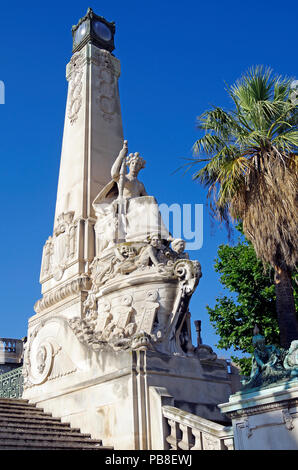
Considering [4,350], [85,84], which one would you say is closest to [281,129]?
[85,84]

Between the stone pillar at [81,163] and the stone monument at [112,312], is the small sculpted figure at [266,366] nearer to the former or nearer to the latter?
the stone monument at [112,312]

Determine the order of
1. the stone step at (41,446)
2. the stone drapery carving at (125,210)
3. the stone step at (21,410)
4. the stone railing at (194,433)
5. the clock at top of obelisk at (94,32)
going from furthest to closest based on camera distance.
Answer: the clock at top of obelisk at (94,32), the stone drapery carving at (125,210), the stone step at (21,410), the stone step at (41,446), the stone railing at (194,433)

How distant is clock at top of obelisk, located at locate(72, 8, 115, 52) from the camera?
21.7 m

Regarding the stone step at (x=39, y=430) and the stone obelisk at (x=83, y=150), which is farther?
the stone obelisk at (x=83, y=150)

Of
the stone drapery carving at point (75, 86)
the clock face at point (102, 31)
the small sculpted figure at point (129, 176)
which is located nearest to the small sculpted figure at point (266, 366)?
the small sculpted figure at point (129, 176)

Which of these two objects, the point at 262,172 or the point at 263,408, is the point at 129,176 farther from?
the point at 263,408

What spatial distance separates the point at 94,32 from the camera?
2175cm

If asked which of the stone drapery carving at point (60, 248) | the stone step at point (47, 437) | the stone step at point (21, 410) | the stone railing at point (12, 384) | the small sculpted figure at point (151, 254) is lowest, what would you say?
the stone step at point (47, 437)

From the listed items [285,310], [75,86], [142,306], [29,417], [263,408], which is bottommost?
[263,408]

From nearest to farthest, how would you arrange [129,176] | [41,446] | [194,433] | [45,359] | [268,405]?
1. [268,405]
2. [194,433]
3. [41,446]
4. [45,359]
5. [129,176]

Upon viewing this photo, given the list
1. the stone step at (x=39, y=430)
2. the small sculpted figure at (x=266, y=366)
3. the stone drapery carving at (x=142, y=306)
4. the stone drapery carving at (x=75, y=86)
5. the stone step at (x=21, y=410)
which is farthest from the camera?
the stone drapery carving at (x=75, y=86)

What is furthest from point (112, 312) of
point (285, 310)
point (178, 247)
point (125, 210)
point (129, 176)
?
point (129, 176)

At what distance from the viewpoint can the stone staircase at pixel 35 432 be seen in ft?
32.9

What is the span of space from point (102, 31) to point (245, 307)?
42.6 feet
